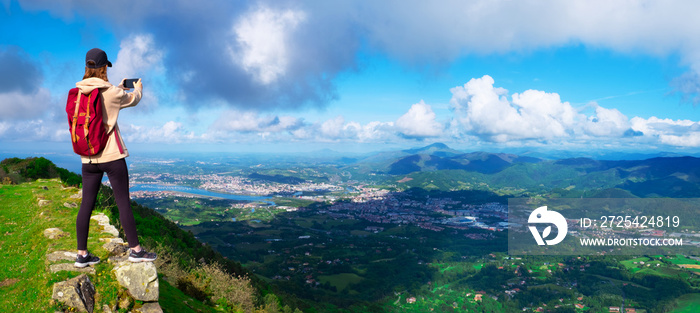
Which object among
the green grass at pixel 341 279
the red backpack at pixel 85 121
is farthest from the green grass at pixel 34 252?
the green grass at pixel 341 279

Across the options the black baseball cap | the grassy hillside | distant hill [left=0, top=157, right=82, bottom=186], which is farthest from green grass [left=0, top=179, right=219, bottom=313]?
distant hill [left=0, top=157, right=82, bottom=186]

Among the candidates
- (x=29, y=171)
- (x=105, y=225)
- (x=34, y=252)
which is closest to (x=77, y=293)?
(x=34, y=252)

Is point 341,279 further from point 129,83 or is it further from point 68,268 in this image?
point 129,83

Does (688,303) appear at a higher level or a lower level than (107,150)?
lower

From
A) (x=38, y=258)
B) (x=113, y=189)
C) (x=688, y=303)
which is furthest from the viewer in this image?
(x=688, y=303)

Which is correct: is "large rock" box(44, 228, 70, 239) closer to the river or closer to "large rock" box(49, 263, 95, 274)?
"large rock" box(49, 263, 95, 274)

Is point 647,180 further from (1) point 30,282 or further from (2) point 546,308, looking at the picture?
(1) point 30,282
